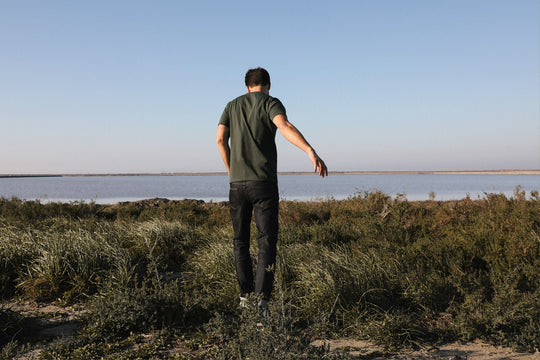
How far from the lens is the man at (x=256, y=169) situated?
3.67 meters

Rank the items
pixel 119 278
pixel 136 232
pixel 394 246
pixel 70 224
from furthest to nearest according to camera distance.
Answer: pixel 70 224, pixel 136 232, pixel 394 246, pixel 119 278

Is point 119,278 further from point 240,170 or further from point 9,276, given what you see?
point 240,170

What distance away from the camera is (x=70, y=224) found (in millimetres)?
8234

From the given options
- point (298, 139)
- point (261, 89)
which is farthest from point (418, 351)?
point (261, 89)

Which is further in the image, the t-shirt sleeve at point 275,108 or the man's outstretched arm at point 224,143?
the man's outstretched arm at point 224,143

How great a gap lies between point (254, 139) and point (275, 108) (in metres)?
0.37

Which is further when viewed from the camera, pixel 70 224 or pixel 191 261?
pixel 70 224

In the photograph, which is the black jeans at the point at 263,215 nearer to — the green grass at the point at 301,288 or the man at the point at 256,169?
the man at the point at 256,169

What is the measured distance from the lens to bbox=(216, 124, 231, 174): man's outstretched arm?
13.3 feet

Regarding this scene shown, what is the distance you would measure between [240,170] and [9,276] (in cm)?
378

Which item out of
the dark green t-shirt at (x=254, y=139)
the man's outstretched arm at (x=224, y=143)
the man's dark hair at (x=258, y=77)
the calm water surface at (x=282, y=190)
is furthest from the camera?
the calm water surface at (x=282, y=190)

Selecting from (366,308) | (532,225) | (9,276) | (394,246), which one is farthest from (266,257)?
(532,225)

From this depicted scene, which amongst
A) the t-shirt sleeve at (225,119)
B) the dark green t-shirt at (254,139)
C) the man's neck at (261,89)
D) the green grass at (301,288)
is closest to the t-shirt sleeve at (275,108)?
the dark green t-shirt at (254,139)

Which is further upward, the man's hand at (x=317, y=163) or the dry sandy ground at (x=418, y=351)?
the man's hand at (x=317, y=163)
